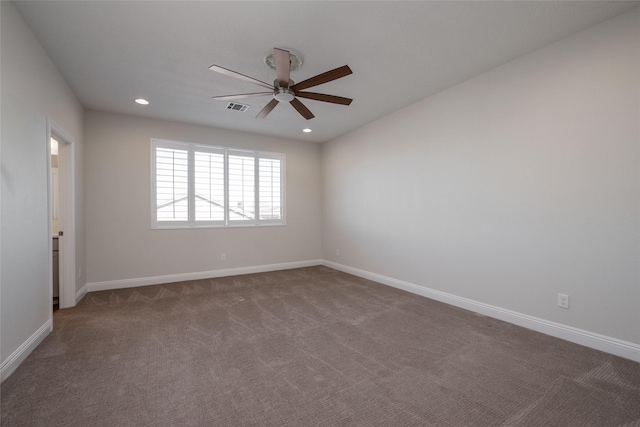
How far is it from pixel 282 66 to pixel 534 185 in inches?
109

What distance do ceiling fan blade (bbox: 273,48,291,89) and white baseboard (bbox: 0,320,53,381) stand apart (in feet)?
10.0

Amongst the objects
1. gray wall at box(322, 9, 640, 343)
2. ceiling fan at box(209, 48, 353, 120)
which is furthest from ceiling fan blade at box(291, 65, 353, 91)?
gray wall at box(322, 9, 640, 343)

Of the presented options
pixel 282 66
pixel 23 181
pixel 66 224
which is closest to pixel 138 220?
pixel 66 224

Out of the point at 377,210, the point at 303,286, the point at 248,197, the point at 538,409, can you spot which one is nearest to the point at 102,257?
the point at 248,197

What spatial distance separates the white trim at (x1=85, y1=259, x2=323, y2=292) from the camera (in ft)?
Answer: 14.3

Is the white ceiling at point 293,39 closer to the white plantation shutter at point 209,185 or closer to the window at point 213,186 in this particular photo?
the window at point 213,186

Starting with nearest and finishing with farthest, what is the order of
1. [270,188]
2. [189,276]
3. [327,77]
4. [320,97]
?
[327,77]
[320,97]
[189,276]
[270,188]

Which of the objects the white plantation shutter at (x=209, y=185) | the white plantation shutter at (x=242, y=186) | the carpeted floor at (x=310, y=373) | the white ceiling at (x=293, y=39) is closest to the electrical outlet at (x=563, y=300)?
the carpeted floor at (x=310, y=373)

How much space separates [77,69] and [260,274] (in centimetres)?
396

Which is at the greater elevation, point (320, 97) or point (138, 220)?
point (320, 97)

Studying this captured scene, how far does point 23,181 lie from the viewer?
231 cm

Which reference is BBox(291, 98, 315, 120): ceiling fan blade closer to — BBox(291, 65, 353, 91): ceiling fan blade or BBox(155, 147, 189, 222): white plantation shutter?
BBox(291, 65, 353, 91): ceiling fan blade

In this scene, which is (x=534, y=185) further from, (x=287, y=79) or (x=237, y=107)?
(x=237, y=107)

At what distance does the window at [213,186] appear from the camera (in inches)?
189
